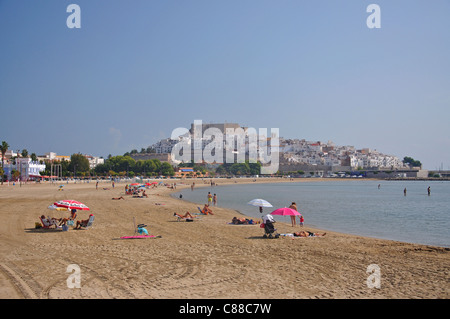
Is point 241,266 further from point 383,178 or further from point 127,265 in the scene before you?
point 383,178

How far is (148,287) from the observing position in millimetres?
6684

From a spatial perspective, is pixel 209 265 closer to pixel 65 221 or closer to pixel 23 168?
pixel 65 221

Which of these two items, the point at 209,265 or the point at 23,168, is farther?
the point at 23,168

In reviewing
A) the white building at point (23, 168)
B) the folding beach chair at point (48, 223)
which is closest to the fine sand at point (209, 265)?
the folding beach chair at point (48, 223)

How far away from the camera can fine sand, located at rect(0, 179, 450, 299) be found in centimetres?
655

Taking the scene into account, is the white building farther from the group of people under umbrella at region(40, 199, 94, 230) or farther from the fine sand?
the fine sand

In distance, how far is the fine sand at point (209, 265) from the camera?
21.5ft

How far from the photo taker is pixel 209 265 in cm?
841

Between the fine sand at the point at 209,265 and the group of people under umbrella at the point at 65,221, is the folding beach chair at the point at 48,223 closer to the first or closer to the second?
the group of people under umbrella at the point at 65,221

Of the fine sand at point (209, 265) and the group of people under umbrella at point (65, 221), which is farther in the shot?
the group of people under umbrella at point (65, 221)

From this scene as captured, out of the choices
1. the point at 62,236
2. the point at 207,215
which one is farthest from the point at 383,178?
the point at 62,236

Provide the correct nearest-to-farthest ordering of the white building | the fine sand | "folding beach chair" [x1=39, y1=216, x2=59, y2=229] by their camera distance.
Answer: the fine sand → "folding beach chair" [x1=39, y1=216, x2=59, y2=229] → the white building

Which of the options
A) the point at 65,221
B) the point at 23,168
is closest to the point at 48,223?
the point at 65,221

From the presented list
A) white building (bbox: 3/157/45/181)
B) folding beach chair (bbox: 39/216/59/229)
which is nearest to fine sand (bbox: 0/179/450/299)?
folding beach chair (bbox: 39/216/59/229)
